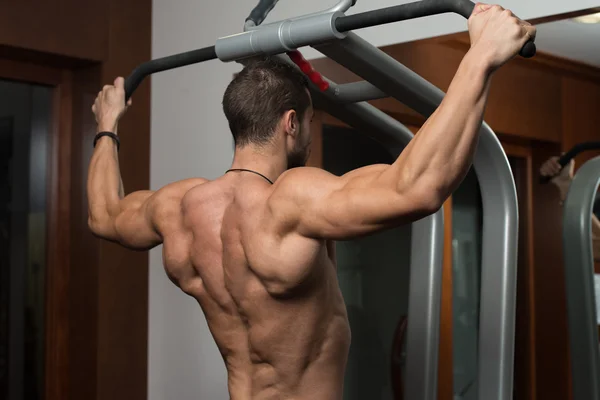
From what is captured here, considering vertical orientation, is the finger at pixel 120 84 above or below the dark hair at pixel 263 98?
above

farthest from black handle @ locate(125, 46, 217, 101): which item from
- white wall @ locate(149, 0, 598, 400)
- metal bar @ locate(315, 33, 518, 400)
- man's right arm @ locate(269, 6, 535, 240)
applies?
white wall @ locate(149, 0, 598, 400)

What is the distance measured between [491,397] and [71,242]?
172 centimetres

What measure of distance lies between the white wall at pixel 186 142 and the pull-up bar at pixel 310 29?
1216mm

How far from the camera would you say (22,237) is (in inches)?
104

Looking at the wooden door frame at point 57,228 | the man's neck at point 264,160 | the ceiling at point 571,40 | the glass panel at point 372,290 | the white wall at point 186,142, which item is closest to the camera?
the man's neck at point 264,160

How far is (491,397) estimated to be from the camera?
1475 millimetres

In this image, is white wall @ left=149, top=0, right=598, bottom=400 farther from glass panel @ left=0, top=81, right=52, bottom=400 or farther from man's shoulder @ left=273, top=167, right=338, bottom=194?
man's shoulder @ left=273, top=167, right=338, bottom=194

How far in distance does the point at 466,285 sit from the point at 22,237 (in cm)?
159

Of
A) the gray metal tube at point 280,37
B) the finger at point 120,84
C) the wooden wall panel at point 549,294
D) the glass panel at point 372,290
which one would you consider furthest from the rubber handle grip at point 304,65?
the glass panel at point 372,290

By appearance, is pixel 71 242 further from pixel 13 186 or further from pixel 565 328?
pixel 565 328

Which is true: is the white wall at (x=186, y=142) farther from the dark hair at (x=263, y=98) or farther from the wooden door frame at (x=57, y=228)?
the dark hair at (x=263, y=98)

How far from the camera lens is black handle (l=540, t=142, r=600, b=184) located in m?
1.65

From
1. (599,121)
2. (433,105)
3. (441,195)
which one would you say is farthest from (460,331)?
(441,195)

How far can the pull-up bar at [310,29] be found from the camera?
3.27 ft
